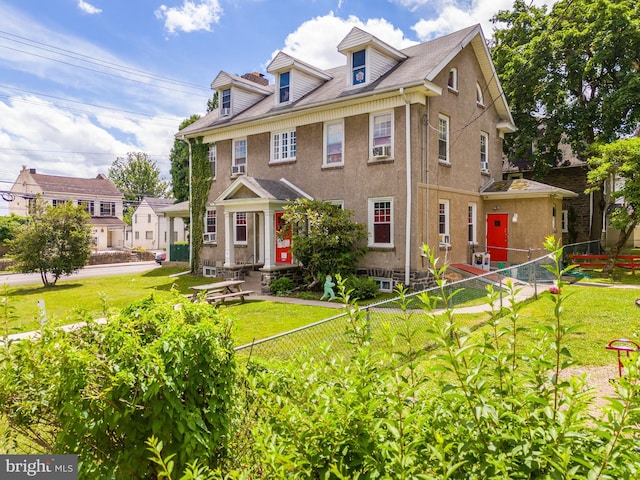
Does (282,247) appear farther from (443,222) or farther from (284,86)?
(284,86)

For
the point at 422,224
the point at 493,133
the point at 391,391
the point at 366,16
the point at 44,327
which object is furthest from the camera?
the point at 493,133

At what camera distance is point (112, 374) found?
2.54 m

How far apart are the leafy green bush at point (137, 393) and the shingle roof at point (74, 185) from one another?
52.9 m

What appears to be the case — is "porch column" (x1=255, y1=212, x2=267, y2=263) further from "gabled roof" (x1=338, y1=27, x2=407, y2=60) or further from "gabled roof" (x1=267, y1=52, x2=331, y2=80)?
"gabled roof" (x1=338, y1=27, x2=407, y2=60)

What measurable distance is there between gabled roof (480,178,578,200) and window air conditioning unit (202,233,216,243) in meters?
13.9

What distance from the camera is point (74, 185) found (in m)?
49.2

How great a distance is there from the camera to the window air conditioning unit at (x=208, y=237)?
21.8m

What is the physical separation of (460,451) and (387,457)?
340mm

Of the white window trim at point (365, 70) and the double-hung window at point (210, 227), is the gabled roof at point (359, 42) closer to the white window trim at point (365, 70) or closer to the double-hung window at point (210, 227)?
the white window trim at point (365, 70)

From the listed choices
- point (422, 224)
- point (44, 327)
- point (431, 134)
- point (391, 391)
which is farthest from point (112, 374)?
point (431, 134)

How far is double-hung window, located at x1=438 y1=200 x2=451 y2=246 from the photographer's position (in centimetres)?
1658

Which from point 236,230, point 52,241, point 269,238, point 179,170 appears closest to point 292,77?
point 269,238

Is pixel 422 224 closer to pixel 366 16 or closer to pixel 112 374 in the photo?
pixel 366 16

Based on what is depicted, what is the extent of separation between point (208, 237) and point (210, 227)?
0.60 metres
